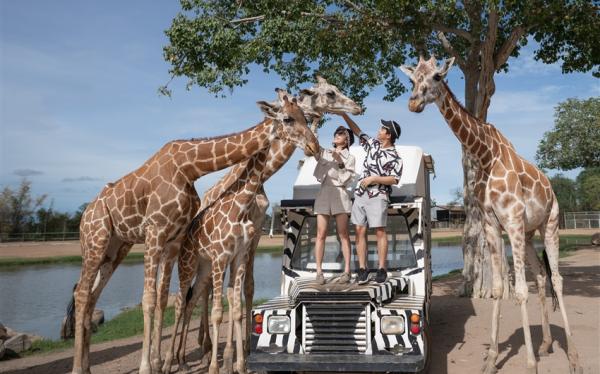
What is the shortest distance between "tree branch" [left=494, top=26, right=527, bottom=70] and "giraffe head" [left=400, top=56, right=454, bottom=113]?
6.43 meters

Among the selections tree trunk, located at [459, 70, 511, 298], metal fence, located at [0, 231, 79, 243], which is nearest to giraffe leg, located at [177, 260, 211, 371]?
tree trunk, located at [459, 70, 511, 298]

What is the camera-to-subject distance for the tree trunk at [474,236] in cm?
1266

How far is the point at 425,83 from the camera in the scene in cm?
641

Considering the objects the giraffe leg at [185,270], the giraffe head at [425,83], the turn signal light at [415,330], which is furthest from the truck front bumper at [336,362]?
the giraffe head at [425,83]

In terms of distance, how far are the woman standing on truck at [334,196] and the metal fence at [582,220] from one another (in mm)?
55864

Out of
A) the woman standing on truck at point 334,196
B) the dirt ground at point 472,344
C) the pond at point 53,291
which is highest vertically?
the woman standing on truck at point 334,196

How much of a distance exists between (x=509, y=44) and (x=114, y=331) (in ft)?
38.0

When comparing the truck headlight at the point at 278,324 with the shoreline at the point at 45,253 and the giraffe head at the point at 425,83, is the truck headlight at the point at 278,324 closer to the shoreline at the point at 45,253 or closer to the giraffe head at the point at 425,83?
the giraffe head at the point at 425,83

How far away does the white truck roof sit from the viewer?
7.79 m

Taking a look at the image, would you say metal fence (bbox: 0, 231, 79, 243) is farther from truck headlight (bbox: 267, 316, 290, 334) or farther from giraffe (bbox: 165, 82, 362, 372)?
truck headlight (bbox: 267, 316, 290, 334)

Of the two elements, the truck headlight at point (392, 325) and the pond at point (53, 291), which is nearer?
the truck headlight at point (392, 325)

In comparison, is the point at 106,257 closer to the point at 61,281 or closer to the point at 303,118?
the point at 303,118

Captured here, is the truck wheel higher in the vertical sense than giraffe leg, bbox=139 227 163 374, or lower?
lower

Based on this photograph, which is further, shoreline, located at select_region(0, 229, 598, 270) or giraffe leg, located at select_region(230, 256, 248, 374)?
shoreline, located at select_region(0, 229, 598, 270)
